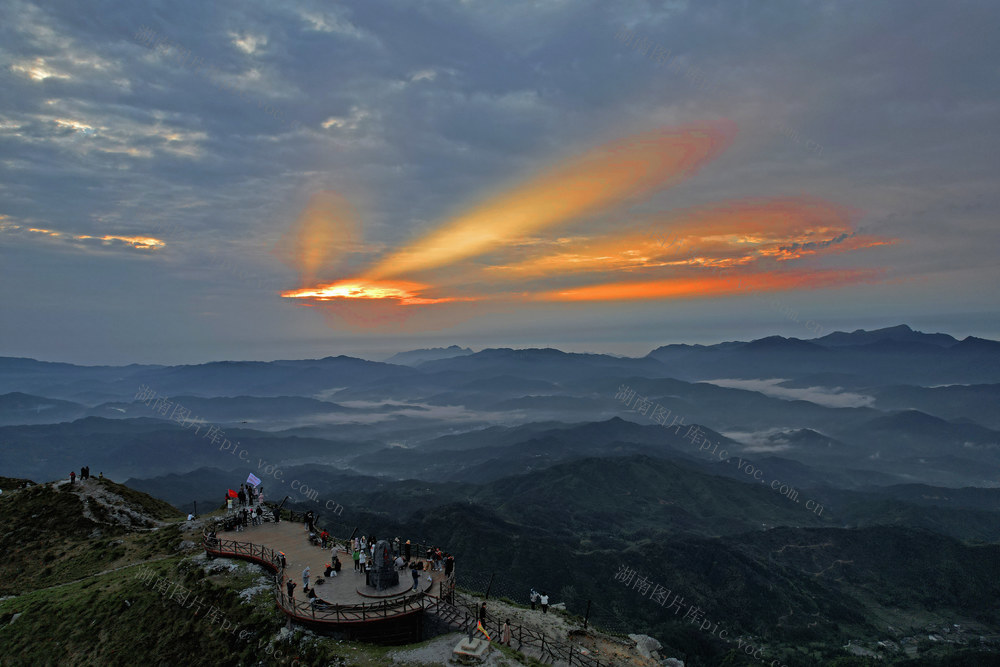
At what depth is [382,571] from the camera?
31062 mm

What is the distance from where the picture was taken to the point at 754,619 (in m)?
109

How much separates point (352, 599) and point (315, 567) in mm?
7376

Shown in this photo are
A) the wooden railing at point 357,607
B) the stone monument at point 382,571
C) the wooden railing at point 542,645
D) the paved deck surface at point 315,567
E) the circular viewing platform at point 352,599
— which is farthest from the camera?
the stone monument at point 382,571

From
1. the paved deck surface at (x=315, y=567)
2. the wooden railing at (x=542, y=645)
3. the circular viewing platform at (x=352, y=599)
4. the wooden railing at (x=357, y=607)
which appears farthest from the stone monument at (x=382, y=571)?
the wooden railing at (x=542, y=645)

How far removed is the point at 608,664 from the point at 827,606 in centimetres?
11742

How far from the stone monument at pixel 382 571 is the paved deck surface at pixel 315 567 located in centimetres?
46

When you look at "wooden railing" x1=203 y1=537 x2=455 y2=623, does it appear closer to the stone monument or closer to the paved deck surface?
the paved deck surface

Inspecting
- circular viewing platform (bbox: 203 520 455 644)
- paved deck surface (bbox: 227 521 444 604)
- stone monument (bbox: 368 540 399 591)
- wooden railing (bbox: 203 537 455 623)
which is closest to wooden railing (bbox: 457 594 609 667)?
circular viewing platform (bbox: 203 520 455 644)

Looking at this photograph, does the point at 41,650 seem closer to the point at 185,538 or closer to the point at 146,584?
the point at 146,584

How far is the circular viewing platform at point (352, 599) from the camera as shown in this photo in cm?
2836

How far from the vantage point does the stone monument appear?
30984 mm

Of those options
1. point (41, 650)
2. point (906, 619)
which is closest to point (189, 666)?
point (41, 650)

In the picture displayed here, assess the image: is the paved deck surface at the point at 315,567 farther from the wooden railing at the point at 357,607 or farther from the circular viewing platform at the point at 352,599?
the wooden railing at the point at 357,607

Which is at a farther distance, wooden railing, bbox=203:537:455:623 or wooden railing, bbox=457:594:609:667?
wooden railing, bbox=457:594:609:667
